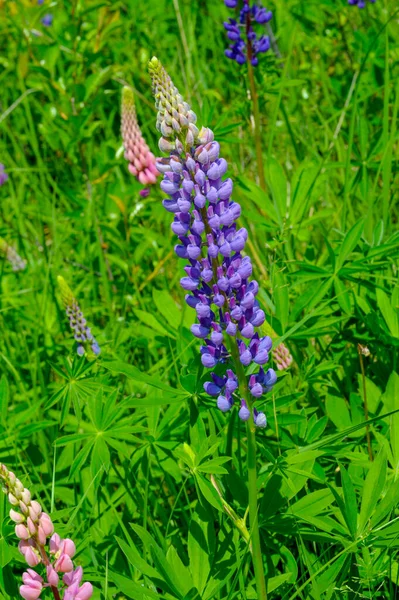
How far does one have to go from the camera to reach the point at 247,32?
3262mm

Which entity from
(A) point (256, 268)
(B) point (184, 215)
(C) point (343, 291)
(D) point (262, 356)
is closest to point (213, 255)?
(B) point (184, 215)

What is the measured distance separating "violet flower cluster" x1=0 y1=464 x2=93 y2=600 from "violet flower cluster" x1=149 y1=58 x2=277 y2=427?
1.42 feet

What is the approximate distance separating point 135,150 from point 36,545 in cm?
198

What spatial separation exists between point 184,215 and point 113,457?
3.92 ft

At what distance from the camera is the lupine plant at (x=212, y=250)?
1.57 metres

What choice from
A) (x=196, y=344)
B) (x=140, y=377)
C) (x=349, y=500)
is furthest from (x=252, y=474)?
(x=196, y=344)

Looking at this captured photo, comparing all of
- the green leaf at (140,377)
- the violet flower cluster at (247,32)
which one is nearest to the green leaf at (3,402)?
the green leaf at (140,377)

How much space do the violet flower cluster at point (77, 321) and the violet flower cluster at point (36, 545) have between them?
103cm

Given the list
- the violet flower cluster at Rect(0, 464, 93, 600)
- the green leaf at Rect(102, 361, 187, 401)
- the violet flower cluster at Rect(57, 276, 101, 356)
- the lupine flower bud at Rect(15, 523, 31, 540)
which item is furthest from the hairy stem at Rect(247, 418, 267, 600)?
the violet flower cluster at Rect(57, 276, 101, 356)

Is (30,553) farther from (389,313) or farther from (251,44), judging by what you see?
(251,44)

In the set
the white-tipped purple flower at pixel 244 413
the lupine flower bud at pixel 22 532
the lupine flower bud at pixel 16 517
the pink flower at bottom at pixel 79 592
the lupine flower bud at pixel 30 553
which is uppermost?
the white-tipped purple flower at pixel 244 413

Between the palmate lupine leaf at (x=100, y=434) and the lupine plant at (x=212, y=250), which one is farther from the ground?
the lupine plant at (x=212, y=250)

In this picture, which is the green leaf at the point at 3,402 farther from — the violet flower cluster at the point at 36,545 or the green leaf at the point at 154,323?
the violet flower cluster at the point at 36,545

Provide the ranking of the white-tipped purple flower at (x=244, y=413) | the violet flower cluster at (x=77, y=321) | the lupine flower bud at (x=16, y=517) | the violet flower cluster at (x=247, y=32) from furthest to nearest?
the violet flower cluster at (x=247, y=32) < the violet flower cluster at (x=77, y=321) < the white-tipped purple flower at (x=244, y=413) < the lupine flower bud at (x=16, y=517)
